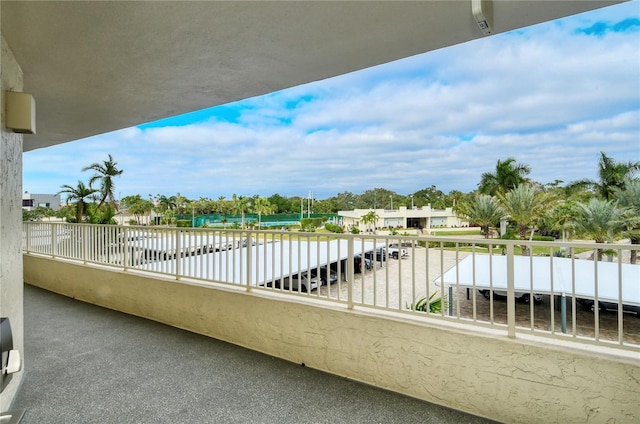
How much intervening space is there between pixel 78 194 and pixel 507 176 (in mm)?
26735

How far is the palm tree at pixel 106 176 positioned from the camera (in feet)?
43.9

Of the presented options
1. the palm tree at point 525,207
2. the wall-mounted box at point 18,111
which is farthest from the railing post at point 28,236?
the palm tree at point 525,207

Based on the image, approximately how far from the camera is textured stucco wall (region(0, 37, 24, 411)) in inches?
74.0

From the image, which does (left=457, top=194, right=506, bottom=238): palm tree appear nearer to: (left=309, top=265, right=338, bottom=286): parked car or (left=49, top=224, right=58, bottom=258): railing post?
(left=309, top=265, right=338, bottom=286): parked car

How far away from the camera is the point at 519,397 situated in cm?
173

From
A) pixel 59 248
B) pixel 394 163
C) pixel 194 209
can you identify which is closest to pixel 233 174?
pixel 194 209

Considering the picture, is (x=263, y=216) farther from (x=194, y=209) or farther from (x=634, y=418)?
(x=634, y=418)

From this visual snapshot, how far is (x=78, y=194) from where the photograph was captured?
11555 mm

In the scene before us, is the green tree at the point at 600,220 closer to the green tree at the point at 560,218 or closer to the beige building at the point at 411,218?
the green tree at the point at 560,218

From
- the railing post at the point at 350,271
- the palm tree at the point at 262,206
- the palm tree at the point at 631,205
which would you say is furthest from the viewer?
the palm tree at the point at 262,206

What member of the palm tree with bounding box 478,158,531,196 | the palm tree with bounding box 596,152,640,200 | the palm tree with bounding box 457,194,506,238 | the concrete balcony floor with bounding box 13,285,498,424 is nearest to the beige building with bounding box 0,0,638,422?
the concrete balcony floor with bounding box 13,285,498,424

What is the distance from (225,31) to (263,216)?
59.1ft

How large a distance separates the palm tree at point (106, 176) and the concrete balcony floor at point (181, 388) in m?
12.7

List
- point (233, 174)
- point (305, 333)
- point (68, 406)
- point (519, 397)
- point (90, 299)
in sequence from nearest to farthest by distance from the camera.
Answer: point (519, 397) < point (68, 406) < point (305, 333) < point (90, 299) < point (233, 174)
